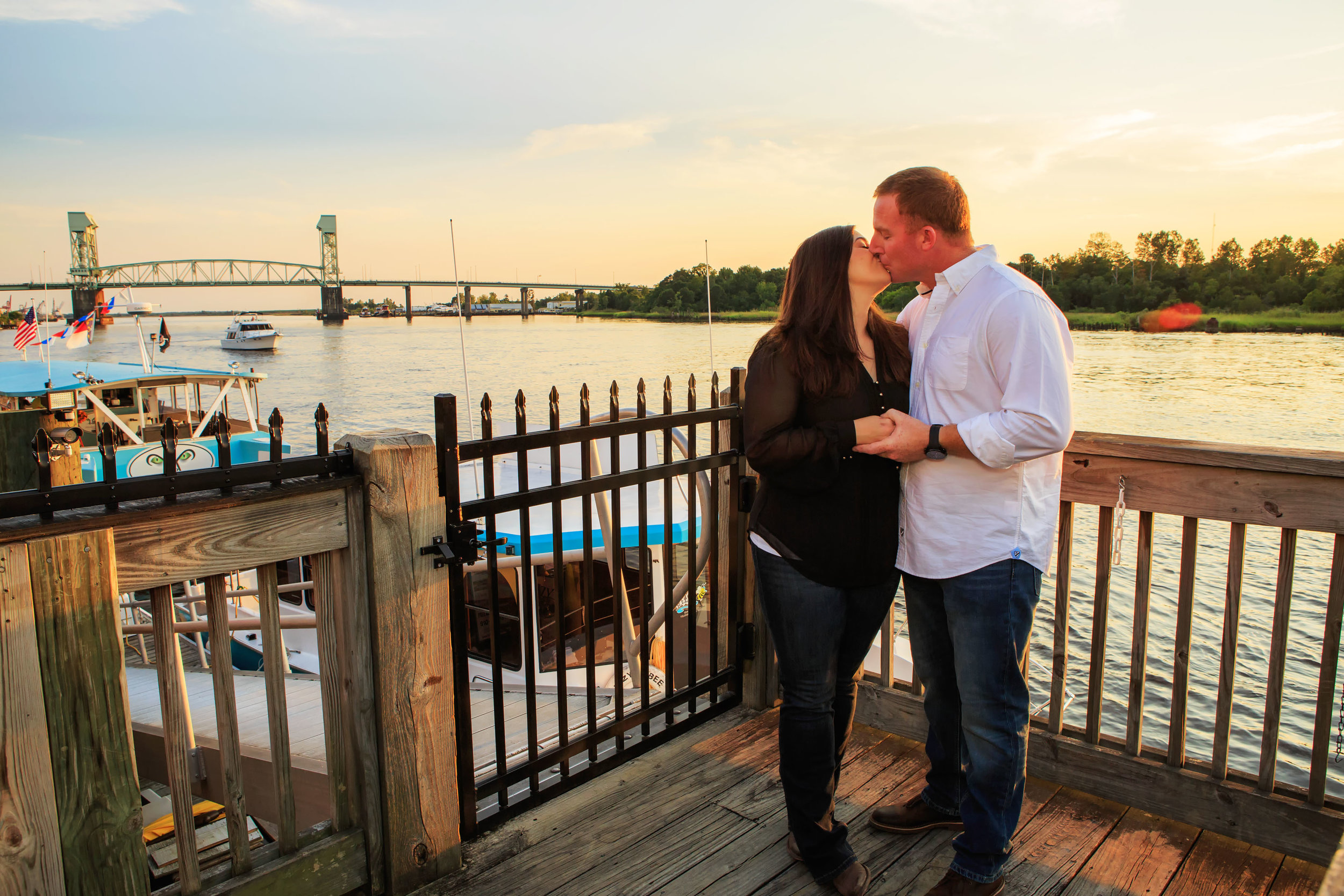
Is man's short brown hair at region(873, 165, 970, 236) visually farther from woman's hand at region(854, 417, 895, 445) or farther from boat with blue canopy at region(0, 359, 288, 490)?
boat with blue canopy at region(0, 359, 288, 490)

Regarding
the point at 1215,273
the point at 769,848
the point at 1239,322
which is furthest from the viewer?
the point at 1239,322

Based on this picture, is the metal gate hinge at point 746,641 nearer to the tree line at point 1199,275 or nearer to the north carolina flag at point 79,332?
the north carolina flag at point 79,332

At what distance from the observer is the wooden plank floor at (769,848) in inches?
84.9

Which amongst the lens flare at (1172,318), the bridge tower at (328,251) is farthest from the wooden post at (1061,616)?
the bridge tower at (328,251)

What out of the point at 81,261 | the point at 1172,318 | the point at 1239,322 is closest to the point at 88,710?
the point at 1172,318

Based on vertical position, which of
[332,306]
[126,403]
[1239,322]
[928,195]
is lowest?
[126,403]

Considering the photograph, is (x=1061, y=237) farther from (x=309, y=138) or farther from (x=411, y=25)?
(x=309, y=138)

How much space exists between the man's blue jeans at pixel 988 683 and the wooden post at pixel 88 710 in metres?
1.80

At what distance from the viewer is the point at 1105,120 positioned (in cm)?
5262

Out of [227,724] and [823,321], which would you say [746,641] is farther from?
[227,724]

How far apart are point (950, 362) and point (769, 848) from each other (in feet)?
4.85

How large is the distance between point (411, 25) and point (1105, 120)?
45.8 m

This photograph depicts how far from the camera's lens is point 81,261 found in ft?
234

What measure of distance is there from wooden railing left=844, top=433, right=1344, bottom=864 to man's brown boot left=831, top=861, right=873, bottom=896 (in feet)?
2.83
